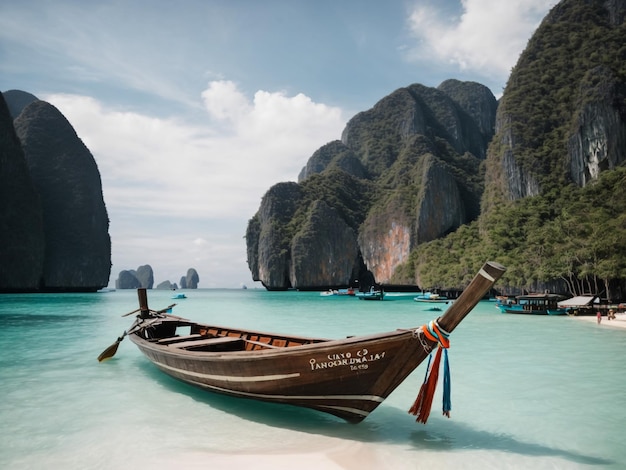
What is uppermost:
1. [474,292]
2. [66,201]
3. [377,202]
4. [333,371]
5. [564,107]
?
[564,107]

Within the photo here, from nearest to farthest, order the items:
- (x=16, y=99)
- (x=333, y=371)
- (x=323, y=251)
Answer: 1. (x=333, y=371)
2. (x=323, y=251)
3. (x=16, y=99)

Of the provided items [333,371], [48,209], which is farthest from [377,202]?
[333,371]

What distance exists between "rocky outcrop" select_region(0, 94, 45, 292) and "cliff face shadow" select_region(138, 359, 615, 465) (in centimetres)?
7625

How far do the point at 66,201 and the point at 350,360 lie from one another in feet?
325

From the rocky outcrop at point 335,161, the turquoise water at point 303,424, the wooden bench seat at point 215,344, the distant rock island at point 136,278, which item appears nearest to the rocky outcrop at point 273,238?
the rocky outcrop at point 335,161

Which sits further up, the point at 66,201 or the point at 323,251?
the point at 66,201

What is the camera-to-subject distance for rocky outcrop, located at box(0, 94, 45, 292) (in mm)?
66375

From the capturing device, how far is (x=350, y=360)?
5.24 meters

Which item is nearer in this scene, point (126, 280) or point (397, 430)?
point (397, 430)

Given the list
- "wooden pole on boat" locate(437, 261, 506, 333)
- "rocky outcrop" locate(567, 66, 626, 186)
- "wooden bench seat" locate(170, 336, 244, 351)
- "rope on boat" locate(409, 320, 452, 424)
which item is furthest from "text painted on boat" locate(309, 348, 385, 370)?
"rocky outcrop" locate(567, 66, 626, 186)

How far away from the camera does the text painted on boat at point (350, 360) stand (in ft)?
16.9

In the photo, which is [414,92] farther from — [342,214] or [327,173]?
[342,214]

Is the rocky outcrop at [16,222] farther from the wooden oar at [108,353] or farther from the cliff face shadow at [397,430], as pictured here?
the cliff face shadow at [397,430]

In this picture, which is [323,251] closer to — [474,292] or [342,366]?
[342,366]
